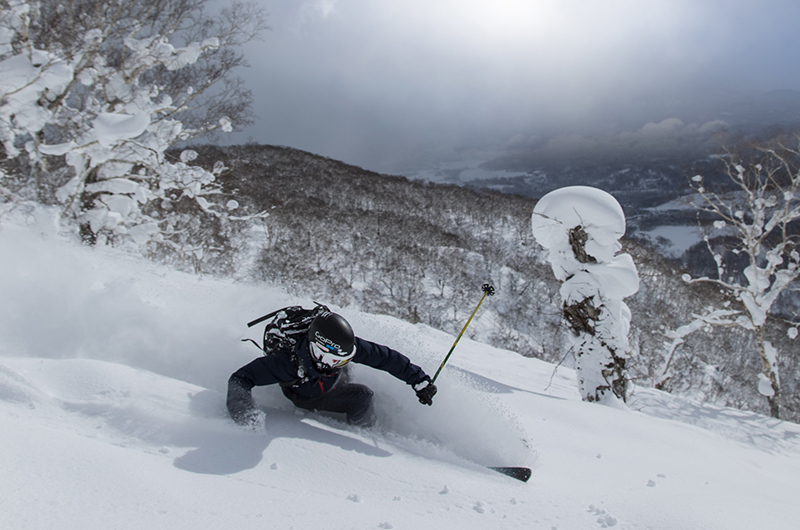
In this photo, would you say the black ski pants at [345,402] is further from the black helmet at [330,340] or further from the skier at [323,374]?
the black helmet at [330,340]

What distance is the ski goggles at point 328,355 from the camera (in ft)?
9.12

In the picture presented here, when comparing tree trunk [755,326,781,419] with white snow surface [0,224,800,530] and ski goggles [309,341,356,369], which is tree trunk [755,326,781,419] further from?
ski goggles [309,341,356,369]

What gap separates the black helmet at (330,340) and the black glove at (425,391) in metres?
0.63

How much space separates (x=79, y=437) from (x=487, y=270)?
38947mm

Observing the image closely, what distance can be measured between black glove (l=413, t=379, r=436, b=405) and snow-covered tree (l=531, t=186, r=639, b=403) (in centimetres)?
430

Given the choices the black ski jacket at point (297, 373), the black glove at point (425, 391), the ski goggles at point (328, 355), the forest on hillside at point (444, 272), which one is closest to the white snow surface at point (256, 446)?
the black ski jacket at point (297, 373)

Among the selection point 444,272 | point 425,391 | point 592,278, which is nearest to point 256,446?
point 425,391

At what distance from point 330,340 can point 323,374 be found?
13.7 inches

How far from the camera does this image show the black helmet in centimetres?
274

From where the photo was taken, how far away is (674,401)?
28.2 ft

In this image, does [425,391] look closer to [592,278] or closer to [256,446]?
[256,446]

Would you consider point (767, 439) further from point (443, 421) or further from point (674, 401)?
point (443, 421)

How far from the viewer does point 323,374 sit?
2.93 metres

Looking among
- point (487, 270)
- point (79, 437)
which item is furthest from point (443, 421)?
point (487, 270)
